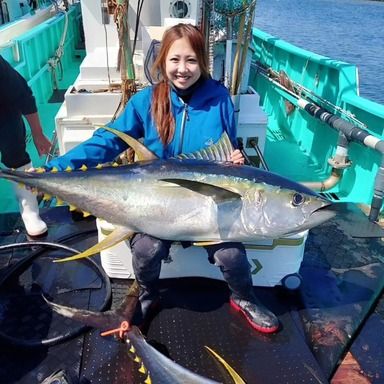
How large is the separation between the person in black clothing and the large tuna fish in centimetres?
94

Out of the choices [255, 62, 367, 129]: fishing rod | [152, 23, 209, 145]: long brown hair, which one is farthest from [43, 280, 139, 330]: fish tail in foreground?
[255, 62, 367, 129]: fishing rod

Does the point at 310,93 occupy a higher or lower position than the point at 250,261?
higher

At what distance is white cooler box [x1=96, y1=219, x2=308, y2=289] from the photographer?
7.27ft

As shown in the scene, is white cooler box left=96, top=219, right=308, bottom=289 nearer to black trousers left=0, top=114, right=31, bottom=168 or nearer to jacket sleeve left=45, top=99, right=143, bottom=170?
jacket sleeve left=45, top=99, right=143, bottom=170

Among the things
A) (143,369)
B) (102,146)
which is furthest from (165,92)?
(143,369)

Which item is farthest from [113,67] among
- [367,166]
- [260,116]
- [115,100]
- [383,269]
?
[383,269]

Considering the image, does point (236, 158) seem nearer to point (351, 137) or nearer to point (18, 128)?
point (18, 128)

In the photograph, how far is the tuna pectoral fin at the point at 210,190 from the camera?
1675mm

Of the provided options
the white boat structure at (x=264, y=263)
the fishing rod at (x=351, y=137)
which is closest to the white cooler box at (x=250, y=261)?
the white boat structure at (x=264, y=263)

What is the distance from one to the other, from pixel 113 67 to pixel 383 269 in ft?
10.3

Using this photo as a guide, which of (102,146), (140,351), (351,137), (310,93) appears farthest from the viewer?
(310,93)

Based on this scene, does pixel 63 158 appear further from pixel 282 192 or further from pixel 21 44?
pixel 21 44

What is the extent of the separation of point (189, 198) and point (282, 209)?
431mm

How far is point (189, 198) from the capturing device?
5.75 feet
